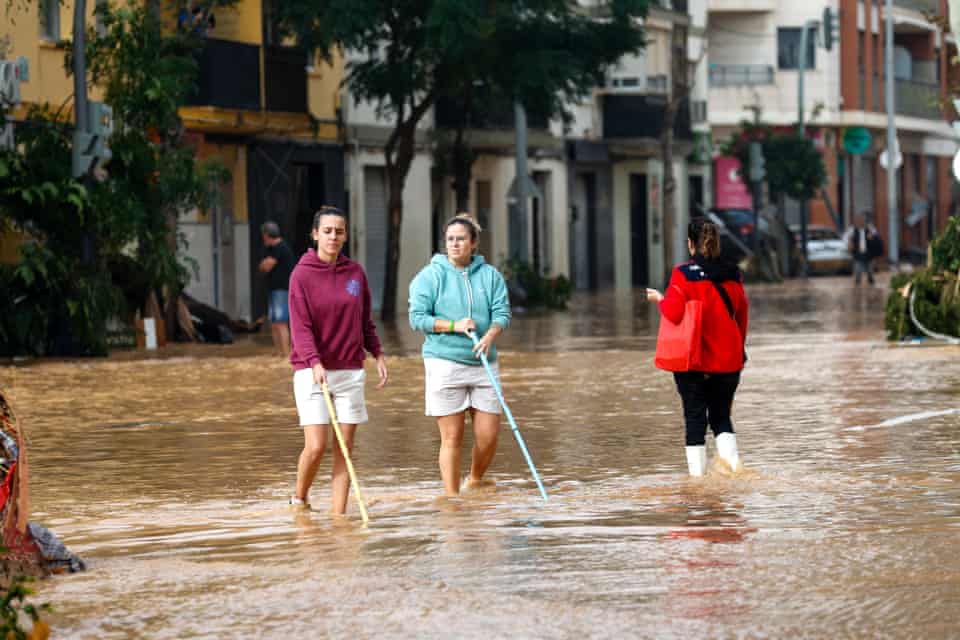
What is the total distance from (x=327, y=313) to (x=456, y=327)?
2.79 feet

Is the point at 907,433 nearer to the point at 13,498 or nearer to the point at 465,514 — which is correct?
the point at 465,514

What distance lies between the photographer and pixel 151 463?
15078 millimetres

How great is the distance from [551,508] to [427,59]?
28.0 m

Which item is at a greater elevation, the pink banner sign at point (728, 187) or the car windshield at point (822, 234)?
the pink banner sign at point (728, 187)

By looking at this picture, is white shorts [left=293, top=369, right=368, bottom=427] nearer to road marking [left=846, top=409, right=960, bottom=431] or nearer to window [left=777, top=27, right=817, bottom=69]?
road marking [left=846, top=409, right=960, bottom=431]

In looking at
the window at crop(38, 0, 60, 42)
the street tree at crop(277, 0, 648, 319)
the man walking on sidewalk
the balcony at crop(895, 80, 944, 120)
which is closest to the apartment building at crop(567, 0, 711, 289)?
the man walking on sidewalk

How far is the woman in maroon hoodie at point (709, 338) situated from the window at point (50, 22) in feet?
70.8

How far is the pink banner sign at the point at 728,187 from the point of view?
7394cm

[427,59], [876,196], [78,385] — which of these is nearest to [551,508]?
[78,385]

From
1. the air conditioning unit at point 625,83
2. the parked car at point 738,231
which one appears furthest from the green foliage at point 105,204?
the parked car at point 738,231

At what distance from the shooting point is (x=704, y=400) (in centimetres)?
1344

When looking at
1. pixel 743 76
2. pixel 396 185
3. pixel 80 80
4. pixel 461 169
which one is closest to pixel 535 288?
pixel 461 169

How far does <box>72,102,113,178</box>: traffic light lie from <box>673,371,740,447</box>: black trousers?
53.5ft

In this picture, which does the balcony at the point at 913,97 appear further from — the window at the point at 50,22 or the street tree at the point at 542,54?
the window at the point at 50,22
